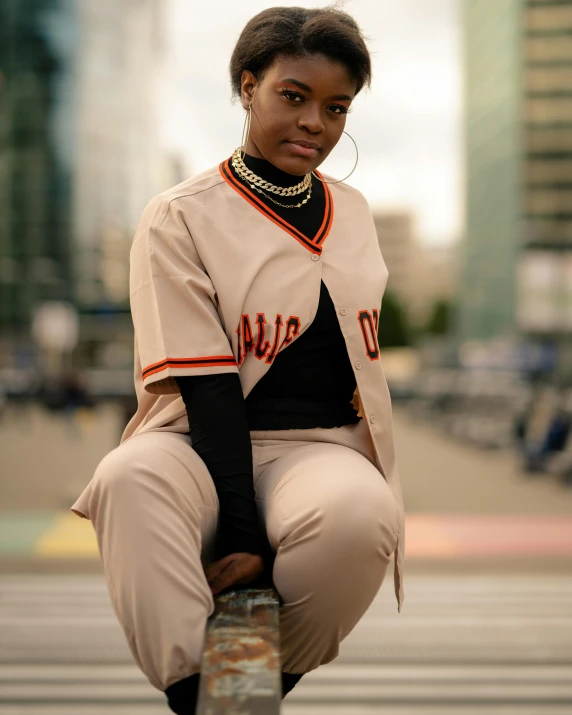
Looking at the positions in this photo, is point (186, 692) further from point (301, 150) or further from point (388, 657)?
point (388, 657)

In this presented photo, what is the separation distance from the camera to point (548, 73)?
214ft

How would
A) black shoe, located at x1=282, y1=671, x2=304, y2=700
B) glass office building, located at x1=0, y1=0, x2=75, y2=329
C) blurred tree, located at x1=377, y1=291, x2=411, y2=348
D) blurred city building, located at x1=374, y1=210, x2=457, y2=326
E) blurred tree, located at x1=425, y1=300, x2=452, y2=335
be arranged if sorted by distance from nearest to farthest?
1. black shoe, located at x1=282, y1=671, x2=304, y2=700
2. glass office building, located at x1=0, y1=0, x2=75, y2=329
3. blurred tree, located at x1=377, y1=291, x2=411, y2=348
4. blurred tree, located at x1=425, y1=300, x2=452, y2=335
5. blurred city building, located at x1=374, y1=210, x2=457, y2=326

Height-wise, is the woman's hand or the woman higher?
the woman

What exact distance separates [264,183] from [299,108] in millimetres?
172

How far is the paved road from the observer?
14.5 feet

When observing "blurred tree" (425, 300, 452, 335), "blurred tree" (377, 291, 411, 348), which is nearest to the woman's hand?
"blurred tree" (377, 291, 411, 348)

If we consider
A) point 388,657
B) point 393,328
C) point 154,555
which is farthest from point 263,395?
point 393,328

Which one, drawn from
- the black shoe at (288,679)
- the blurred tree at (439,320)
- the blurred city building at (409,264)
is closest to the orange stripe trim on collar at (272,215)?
the black shoe at (288,679)

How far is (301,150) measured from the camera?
1.95 metres

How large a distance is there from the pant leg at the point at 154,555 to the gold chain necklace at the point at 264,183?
595mm

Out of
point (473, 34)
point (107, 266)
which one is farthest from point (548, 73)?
point (107, 266)

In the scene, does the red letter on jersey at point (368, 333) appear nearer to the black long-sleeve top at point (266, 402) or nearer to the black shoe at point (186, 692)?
the black long-sleeve top at point (266, 402)

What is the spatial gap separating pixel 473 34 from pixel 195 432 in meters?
79.1

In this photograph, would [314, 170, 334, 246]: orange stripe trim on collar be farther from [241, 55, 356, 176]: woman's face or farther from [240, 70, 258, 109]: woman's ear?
[240, 70, 258, 109]: woman's ear
